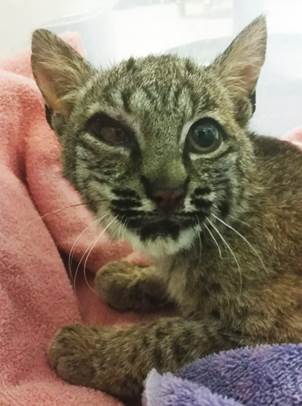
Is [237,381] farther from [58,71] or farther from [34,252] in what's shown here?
[58,71]

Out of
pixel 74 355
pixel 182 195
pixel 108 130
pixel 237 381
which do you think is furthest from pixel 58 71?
pixel 237 381

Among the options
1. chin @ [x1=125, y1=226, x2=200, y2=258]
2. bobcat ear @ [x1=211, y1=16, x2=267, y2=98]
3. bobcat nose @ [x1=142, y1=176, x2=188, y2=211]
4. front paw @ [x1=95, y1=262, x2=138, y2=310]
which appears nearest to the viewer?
bobcat nose @ [x1=142, y1=176, x2=188, y2=211]

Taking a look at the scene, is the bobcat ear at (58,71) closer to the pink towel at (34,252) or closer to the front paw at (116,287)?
the pink towel at (34,252)

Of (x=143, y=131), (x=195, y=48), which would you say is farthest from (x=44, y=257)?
(x=195, y=48)

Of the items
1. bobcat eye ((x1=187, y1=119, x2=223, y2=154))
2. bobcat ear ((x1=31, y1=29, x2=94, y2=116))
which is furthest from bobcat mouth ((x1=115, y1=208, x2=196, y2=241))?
bobcat ear ((x1=31, y1=29, x2=94, y2=116))

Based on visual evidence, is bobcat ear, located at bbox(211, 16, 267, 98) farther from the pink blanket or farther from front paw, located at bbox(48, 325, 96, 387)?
front paw, located at bbox(48, 325, 96, 387)

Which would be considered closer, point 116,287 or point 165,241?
point 165,241

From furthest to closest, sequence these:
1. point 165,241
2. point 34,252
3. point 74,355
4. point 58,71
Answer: point 34,252, point 58,71, point 74,355, point 165,241
